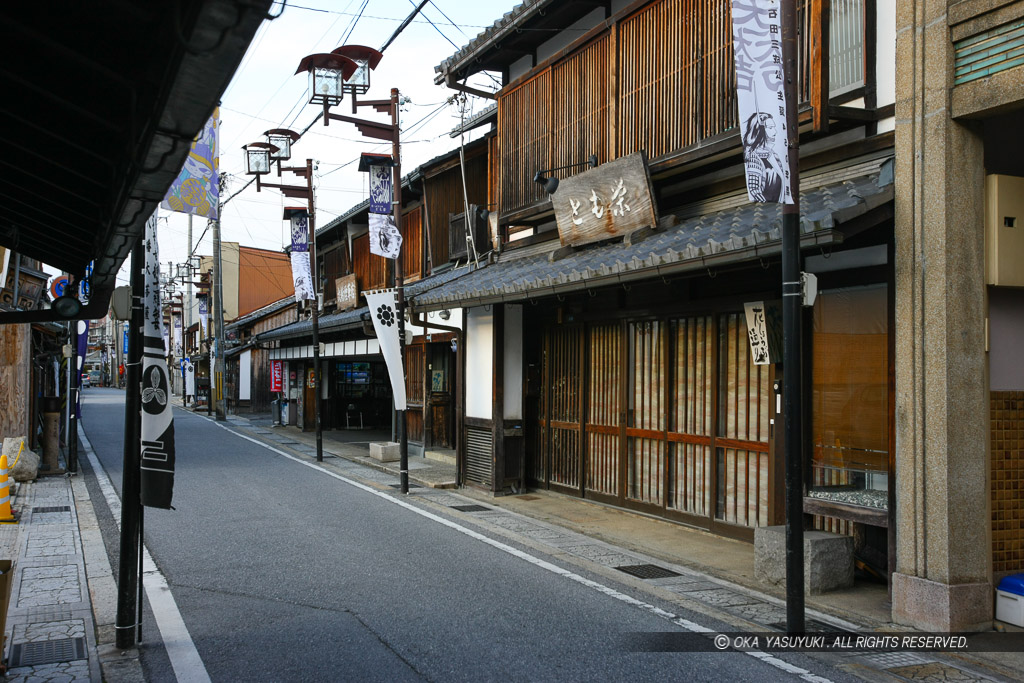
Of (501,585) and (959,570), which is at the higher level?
(959,570)

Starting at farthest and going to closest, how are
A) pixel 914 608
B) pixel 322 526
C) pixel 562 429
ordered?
pixel 562 429
pixel 322 526
pixel 914 608

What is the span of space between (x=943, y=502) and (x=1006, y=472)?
1.01m

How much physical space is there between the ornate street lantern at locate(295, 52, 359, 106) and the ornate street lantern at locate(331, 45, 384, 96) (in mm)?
71

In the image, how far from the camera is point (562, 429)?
1342 centimetres

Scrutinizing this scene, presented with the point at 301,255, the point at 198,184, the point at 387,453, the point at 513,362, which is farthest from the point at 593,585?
the point at 301,255

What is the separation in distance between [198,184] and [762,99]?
4.72 metres

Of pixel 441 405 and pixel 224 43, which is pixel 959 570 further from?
pixel 441 405

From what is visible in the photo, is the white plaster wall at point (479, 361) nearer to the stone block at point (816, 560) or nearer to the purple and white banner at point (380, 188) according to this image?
the purple and white banner at point (380, 188)

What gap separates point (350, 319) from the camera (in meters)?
22.0

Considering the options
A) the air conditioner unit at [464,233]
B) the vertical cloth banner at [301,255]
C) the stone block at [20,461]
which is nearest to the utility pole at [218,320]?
the vertical cloth banner at [301,255]

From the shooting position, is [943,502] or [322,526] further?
[322,526]

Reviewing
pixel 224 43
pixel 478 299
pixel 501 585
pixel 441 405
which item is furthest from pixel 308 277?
pixel 224 43

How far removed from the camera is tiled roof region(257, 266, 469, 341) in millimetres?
18125

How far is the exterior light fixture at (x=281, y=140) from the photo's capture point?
68.9ft
